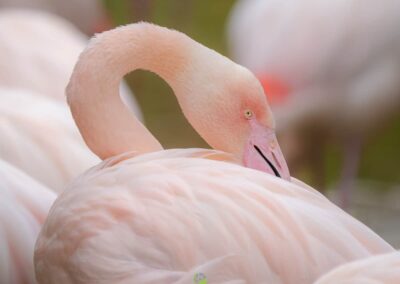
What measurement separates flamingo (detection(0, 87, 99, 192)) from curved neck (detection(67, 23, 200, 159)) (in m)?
0.64

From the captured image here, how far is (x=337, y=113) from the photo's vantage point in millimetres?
5699

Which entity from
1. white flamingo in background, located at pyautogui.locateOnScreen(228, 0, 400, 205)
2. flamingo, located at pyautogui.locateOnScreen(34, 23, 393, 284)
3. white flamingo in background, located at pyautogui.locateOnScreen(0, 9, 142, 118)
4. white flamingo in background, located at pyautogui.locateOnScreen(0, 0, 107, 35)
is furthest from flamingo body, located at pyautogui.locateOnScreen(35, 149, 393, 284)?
white flamingo in background, located at pyautogui.locateOnScreen(0, 0, 107, 35)

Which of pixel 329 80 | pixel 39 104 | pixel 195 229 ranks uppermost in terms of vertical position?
pixel 329 80

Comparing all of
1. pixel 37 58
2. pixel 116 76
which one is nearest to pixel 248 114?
pixel 116 76

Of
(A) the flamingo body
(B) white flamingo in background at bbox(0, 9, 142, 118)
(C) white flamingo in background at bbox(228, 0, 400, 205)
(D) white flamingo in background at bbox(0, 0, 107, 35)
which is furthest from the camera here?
(D) white flamingo in background at bbox(0, 0, 107, 35)

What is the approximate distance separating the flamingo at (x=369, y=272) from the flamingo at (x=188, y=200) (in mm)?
324

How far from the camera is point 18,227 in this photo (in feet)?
10.2

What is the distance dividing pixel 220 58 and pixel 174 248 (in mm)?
685

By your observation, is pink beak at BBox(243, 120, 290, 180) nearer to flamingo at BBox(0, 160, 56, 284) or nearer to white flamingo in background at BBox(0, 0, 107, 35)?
flamingo at BBox(0, 160, 56, 284)

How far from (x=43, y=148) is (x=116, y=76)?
72cm

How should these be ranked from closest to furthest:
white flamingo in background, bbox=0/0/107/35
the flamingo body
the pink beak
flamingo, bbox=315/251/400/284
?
flamingo, bbox=315/251/400/284 < the flamingo body < the pink beak < white flamingo in background, bbox=0/0/107/35

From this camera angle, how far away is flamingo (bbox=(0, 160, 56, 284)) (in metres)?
3.06

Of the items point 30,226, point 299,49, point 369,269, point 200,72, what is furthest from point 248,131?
point 299,49

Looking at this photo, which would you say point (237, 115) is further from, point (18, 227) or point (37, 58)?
Result: point (37, 58)
